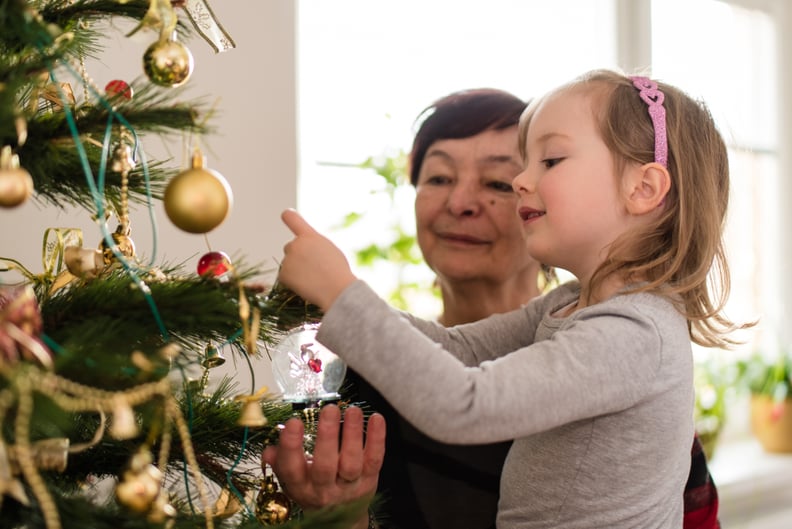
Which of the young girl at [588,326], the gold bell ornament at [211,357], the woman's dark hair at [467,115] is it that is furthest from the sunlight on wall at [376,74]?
the gold bell ornament at [211,357]

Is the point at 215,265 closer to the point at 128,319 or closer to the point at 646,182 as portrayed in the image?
the point at 128,319

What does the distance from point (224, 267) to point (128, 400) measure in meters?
0.16

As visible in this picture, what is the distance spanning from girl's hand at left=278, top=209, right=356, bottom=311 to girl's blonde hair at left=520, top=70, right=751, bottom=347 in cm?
38

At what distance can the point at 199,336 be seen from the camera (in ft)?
2.07

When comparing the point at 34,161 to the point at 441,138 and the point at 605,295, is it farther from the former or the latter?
the point at 441,138

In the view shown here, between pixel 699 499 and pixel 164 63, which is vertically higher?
pixel 164 63

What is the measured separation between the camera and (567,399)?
776 millimetres

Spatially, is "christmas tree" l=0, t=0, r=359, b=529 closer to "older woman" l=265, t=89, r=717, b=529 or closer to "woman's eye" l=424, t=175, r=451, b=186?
"older woman" l=265, t=89, r=717, b=529

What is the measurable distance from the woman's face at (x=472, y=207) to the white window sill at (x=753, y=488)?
1448 mm

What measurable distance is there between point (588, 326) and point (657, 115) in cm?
33

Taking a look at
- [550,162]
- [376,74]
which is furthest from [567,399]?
[376,74]

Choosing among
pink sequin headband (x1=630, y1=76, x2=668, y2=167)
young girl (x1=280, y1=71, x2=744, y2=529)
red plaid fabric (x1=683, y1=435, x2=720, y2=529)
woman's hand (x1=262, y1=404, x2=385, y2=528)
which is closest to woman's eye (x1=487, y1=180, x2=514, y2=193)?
young girl (x1=280, y1=71, x2=744, y2=529)

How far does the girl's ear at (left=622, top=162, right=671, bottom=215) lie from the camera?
1008mm

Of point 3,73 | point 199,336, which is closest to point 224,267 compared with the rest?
point 199,336
